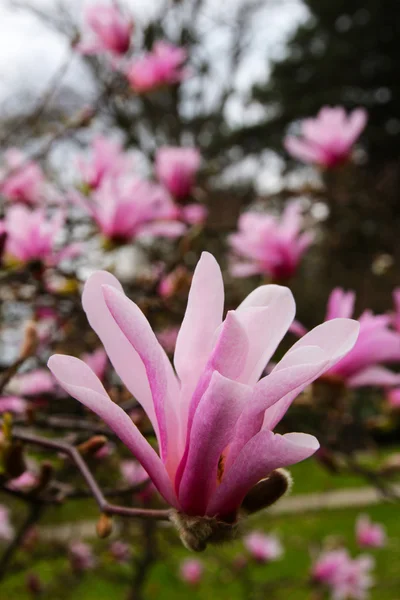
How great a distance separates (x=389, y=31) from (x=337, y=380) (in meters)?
11.2

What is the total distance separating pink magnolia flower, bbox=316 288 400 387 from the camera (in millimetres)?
739

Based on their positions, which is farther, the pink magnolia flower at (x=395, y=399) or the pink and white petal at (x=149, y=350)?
the pink magnolia flower at (x=395, y=399)

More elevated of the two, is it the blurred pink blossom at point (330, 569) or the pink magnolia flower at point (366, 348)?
the pink magnolia flower at point (366, 348)

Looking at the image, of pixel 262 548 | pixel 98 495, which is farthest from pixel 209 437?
pixel 262 548

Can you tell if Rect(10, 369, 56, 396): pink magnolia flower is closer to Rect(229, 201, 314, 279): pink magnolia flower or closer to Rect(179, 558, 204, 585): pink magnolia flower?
Rect(229, 201, 314, 279): pink magnolia flower

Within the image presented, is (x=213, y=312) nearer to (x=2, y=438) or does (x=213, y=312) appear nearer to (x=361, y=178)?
(x=2, y=438)

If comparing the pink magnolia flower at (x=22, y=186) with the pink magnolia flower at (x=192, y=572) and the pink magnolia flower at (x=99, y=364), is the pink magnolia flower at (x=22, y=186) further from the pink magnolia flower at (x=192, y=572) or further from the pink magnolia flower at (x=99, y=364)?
the pink magnolia flower at (x=192, y=572)

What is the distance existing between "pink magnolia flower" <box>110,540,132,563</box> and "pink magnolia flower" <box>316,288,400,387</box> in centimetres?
116

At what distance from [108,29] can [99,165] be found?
623 mm

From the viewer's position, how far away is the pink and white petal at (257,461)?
14.2 inches

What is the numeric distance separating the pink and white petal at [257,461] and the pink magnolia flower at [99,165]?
95 cm

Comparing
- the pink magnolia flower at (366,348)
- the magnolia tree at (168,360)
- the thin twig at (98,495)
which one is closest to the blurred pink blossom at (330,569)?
the magnolia tree at (168,360)

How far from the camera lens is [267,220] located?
1268 millimetres

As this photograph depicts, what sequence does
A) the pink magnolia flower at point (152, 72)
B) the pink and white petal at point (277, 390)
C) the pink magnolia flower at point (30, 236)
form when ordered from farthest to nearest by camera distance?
the pink magnolia flower at point (152, 72), the pink magnolia flower at point (30, 236), the pink and white petal at point (277, 390)
